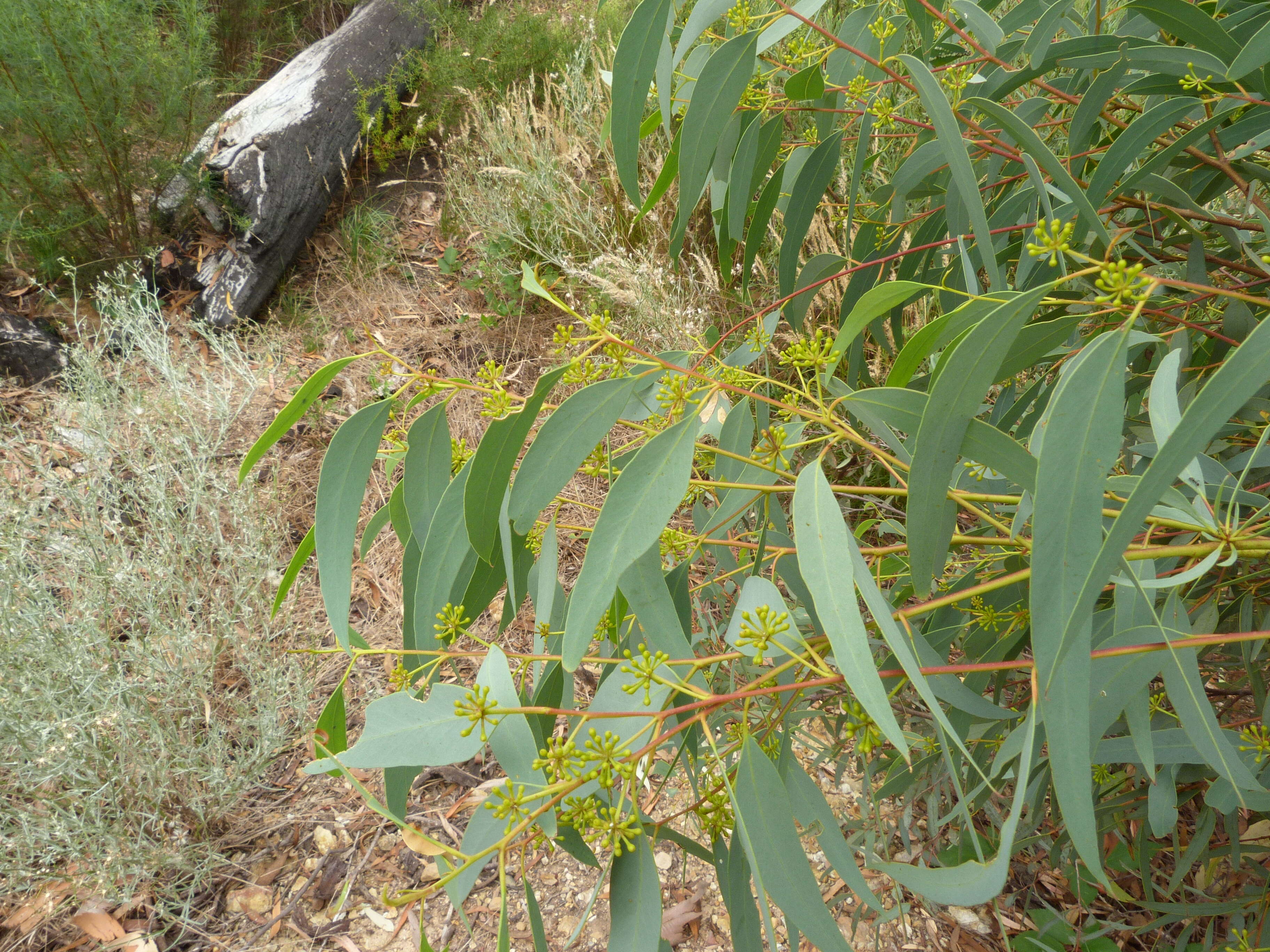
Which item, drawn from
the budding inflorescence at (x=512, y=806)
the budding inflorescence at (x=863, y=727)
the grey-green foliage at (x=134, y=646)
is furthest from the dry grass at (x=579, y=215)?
the budding inflorescence at (x=512, y=806)

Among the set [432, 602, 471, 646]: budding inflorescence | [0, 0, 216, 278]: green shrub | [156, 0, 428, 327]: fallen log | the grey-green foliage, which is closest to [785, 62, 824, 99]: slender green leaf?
[432, 602, 471, 646]: budding inflorescence

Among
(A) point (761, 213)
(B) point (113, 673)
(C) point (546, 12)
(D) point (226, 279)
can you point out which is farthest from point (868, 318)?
(C) point (546, 12)

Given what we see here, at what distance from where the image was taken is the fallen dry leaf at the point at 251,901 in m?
1.50

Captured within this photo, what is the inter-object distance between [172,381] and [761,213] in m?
1.87

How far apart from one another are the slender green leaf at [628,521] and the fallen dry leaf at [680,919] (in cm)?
110

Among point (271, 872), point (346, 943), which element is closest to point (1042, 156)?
point (346, 943)

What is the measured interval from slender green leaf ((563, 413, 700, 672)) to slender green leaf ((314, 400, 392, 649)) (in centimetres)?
27

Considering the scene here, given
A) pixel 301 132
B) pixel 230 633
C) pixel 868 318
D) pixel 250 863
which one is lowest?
pixel 250 863

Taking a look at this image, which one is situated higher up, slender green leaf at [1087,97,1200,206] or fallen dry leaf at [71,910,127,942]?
slender green leaf at [1087,97,1200,206]

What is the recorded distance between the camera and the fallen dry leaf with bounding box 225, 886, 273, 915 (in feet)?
4.92

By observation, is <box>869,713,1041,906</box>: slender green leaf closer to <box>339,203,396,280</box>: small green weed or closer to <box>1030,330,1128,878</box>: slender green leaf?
<box>1030,330,1128,878</box>: slender green leaf

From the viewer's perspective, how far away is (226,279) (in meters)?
2.90

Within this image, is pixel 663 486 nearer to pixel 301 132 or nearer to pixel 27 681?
pixel 27 681

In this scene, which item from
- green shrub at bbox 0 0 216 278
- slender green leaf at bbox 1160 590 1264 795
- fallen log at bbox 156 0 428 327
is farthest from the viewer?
fallen log at bbox 156 0 428 327
